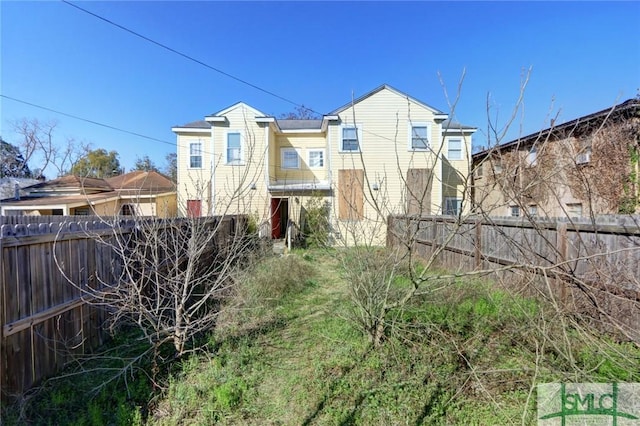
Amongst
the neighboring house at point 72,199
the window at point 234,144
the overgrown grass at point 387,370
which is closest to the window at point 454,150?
the window at point 234,144

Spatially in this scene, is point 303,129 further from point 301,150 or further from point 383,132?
point 383,132

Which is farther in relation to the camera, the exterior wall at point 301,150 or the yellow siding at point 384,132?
the exterior wall at point 301,150

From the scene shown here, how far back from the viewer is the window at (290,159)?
15469 millimetres

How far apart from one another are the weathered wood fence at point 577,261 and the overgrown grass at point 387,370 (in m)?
0.35

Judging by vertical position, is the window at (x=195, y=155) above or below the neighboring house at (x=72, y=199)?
above

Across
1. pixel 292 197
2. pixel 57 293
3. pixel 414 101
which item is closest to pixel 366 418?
pixel 57 293

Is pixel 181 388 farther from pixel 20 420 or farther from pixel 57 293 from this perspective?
pixel 57 293

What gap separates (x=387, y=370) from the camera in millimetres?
3111

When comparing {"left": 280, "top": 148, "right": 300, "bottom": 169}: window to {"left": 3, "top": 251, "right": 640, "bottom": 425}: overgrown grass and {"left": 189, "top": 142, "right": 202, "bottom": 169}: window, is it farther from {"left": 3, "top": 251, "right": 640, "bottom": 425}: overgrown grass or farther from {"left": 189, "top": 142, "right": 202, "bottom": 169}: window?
{"left": 3, "top": 251, "right": 640, "bottom": 425}: overgrown grass

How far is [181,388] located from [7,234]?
7.01ft

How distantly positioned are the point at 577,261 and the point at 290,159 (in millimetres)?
13450

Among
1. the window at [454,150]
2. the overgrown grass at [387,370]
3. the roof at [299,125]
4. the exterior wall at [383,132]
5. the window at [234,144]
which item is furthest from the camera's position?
the roof at [299,125]

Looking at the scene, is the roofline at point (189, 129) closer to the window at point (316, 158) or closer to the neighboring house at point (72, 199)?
the neighboring house at point (72, 199)

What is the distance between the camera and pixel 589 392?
2498 millimetres
